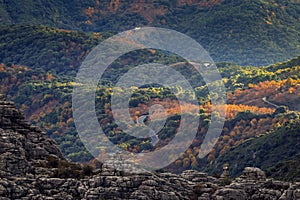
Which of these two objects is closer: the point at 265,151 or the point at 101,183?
the point at 101,183

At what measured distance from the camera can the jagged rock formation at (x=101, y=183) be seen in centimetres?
9788

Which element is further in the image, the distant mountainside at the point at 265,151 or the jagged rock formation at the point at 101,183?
the distant mountainside at the point at 265,151

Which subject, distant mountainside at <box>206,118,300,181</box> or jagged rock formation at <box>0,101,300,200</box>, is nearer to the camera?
jagged rock formation at <box>0,101,300,200</box>

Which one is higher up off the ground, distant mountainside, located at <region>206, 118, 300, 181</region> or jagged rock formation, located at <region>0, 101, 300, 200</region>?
distant mountainside, located at <region>206, 118, 300, 181</region>

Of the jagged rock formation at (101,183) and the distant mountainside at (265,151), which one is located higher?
the distant mountainside at (265,151)

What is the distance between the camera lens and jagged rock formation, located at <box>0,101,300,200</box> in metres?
97.9

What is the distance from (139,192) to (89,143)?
85.3m

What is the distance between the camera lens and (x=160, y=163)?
158875mm

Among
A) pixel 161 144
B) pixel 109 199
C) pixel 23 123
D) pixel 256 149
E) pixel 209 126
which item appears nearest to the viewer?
pixel 109 199

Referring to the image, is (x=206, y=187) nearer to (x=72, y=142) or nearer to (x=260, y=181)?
(x=260, y=181)

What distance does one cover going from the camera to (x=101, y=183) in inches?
3898

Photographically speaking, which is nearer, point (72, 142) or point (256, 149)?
point (256, 149)

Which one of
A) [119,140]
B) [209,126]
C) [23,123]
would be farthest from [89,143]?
[23,123]

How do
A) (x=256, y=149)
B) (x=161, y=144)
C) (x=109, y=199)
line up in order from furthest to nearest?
1. (x=161, y=144)
2. (x=256, y=149)
3. (x=109, y=199)
